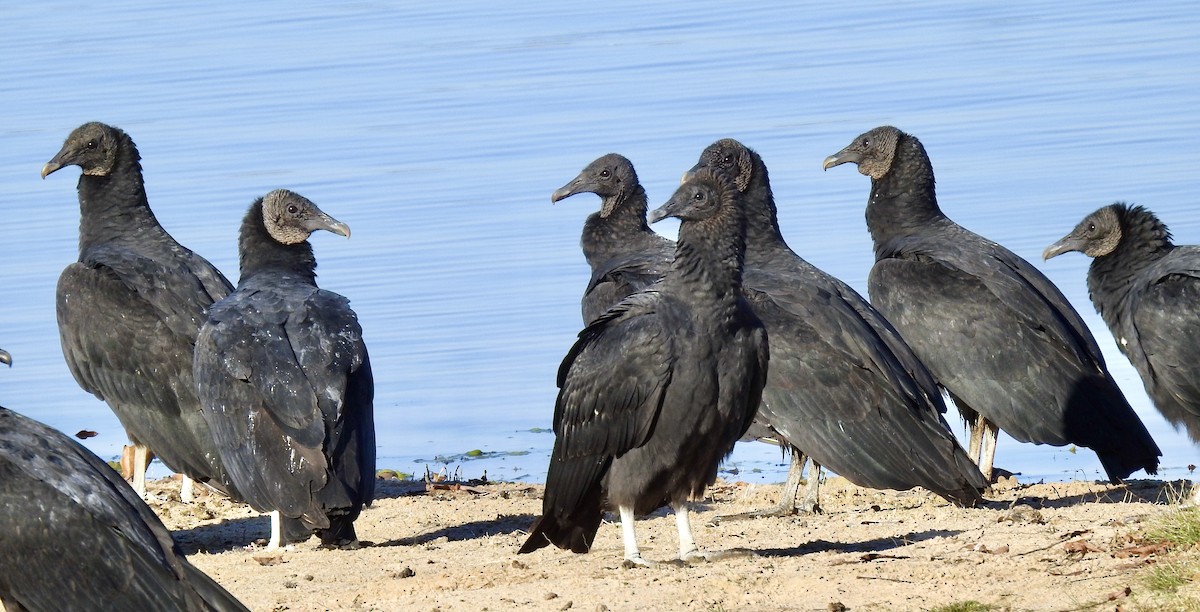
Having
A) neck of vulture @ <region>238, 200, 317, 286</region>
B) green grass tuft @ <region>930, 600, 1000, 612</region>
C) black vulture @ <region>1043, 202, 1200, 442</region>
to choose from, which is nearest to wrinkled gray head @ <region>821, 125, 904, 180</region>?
black vulture @ <region>1043, 202, 1200, 442</region>

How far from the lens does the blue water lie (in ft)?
36.2

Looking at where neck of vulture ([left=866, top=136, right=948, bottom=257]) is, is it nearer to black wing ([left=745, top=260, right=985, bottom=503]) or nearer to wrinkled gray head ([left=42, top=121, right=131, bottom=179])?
black wing ([left=745, top=260, right=985, bottom=503])

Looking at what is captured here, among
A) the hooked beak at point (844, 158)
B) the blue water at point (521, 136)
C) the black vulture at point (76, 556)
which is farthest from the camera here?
the blue water at point (521, 136)

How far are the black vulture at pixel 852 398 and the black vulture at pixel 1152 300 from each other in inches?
36.4

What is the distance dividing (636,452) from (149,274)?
9.33 ft

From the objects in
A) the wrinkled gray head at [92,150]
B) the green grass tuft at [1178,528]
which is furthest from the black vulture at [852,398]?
the wrinkled gray head at [92,150]

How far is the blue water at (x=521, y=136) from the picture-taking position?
11.0m

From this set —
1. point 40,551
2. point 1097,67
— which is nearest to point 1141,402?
point 40,551

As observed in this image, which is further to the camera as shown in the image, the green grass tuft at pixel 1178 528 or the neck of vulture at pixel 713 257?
the neck of vulture at pixel 713 257

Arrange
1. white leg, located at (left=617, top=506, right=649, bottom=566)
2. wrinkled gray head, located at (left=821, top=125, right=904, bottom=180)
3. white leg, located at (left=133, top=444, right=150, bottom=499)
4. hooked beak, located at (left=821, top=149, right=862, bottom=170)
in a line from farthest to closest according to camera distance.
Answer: hooked beak, located at (left=821, top=149, right=862, bottom=170) → wrinkled gray head, located at (left=821, top=125, right=904, bottom=180) → white leg, located at (left=133, top=444, right=150, bottom=499) → white leg, located at (left=617, top=506, right=649, bottom=566)

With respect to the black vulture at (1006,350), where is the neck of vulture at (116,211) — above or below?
above

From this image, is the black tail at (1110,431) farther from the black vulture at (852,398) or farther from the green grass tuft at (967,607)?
the green grass tuft at (967,607)

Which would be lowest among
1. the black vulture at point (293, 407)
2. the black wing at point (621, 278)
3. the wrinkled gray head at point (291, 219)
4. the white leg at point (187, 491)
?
the white leg at point (187, 491)

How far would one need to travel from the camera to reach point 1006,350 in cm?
845
